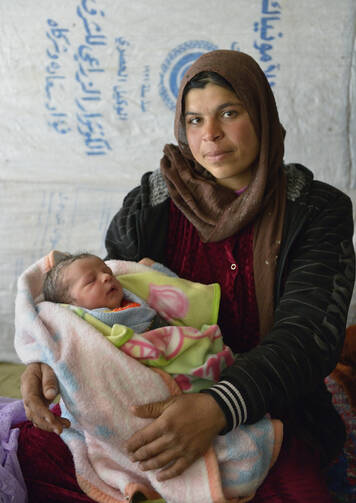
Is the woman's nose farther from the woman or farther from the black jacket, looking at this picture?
the black jacket

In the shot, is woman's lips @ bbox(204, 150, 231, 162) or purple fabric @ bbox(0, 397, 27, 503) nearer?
purple fabric @ bbox(0, 397, 27, 503)

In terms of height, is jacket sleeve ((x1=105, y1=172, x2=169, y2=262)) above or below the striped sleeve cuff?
above

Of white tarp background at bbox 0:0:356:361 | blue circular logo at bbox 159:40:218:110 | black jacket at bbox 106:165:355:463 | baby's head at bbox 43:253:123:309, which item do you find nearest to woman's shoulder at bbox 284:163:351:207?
black jacket at bbox 106:165:355:463

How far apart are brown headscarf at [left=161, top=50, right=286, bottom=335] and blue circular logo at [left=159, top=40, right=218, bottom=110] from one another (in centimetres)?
90

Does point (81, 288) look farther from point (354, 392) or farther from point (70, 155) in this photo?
point (70, 155)

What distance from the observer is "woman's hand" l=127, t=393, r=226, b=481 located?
95 centimetres

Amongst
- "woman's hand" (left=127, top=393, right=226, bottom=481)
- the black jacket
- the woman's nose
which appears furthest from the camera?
the woman's nose

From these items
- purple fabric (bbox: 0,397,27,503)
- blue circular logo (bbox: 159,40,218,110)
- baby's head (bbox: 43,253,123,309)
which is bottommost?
purple fabric (bbox: 0,397,27,503)

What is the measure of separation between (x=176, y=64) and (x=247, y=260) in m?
1.23

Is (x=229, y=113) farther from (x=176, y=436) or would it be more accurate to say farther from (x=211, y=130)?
(x=176, y=436)

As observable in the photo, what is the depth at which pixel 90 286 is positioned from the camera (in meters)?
1.15

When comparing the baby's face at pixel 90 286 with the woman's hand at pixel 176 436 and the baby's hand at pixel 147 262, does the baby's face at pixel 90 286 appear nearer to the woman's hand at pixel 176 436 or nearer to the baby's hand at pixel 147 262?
the baby's hand at pixel 147 262

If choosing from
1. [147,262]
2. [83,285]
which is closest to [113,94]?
[147,262]

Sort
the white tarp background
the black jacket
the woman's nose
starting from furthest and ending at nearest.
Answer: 1. the white tarp background
2. the woman's nose
3. the black jacket
